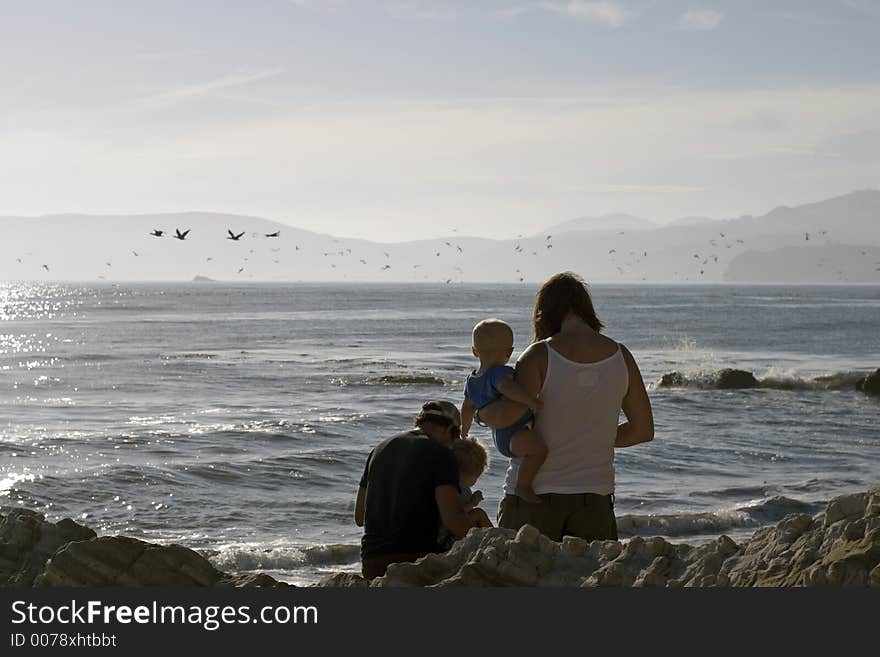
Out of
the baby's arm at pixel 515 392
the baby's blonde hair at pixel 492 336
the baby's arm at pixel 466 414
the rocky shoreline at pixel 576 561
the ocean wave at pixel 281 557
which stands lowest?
the ocean wave at pixel 281 557

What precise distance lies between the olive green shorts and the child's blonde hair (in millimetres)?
385

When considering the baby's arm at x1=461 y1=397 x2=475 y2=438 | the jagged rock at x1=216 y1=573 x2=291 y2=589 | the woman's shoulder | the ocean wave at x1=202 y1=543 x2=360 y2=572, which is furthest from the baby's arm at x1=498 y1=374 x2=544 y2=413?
the ocean wave at x1=202 y1=543 x2=360 y2=572

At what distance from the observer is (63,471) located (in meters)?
16.0

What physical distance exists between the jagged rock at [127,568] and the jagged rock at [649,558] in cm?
69

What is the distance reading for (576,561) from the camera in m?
4.74

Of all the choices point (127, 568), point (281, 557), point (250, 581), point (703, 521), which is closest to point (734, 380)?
point (703, 521)

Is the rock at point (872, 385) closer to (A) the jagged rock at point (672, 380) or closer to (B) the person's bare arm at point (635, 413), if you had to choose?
(A) the jagged rock at point (672, 380)

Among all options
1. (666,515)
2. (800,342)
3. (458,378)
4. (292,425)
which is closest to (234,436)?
(292,425)

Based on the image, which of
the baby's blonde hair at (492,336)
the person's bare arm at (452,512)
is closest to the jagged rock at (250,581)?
the person's bare arm at (452,512)

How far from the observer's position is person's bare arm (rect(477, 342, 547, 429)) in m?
5.05

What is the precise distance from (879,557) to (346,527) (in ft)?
29.8

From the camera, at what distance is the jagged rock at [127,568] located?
4.89 m

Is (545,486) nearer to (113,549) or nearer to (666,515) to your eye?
(113,549)

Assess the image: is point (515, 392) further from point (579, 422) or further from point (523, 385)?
point (579, 422)
